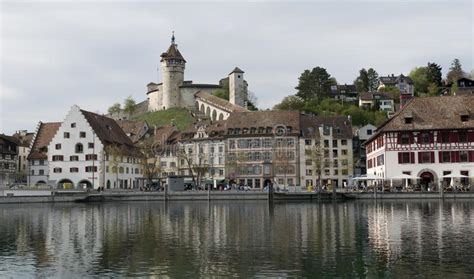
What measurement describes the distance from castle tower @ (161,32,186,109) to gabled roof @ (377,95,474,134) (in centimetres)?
9711

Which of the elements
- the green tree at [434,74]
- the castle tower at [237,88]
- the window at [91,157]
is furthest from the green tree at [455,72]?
the window at [91,157]

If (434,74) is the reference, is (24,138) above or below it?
below

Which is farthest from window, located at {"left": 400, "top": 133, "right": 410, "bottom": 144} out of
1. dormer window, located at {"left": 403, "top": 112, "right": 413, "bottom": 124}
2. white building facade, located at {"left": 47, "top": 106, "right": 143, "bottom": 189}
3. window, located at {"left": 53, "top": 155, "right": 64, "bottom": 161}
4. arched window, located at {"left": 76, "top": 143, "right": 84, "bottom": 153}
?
window, located at {"left": 53, "top": 155, "right": 64, "bottom": 161}

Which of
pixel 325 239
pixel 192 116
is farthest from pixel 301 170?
pixel 325 239

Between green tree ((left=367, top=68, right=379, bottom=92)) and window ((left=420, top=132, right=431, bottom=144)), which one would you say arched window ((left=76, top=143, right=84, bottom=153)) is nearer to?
window ((left=420, top=132, right=431, bottom=144))

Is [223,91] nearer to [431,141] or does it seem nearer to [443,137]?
[431,141]

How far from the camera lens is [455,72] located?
594ft

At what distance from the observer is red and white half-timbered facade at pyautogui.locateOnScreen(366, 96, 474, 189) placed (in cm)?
8181

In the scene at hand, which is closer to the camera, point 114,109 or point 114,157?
point 114,157

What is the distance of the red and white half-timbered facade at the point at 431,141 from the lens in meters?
81.8

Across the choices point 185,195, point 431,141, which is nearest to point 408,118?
point 431,141

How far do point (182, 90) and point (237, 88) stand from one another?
58.3 ft

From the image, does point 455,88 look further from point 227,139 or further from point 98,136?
point 98,136

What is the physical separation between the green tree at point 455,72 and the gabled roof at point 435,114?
3180 inches
